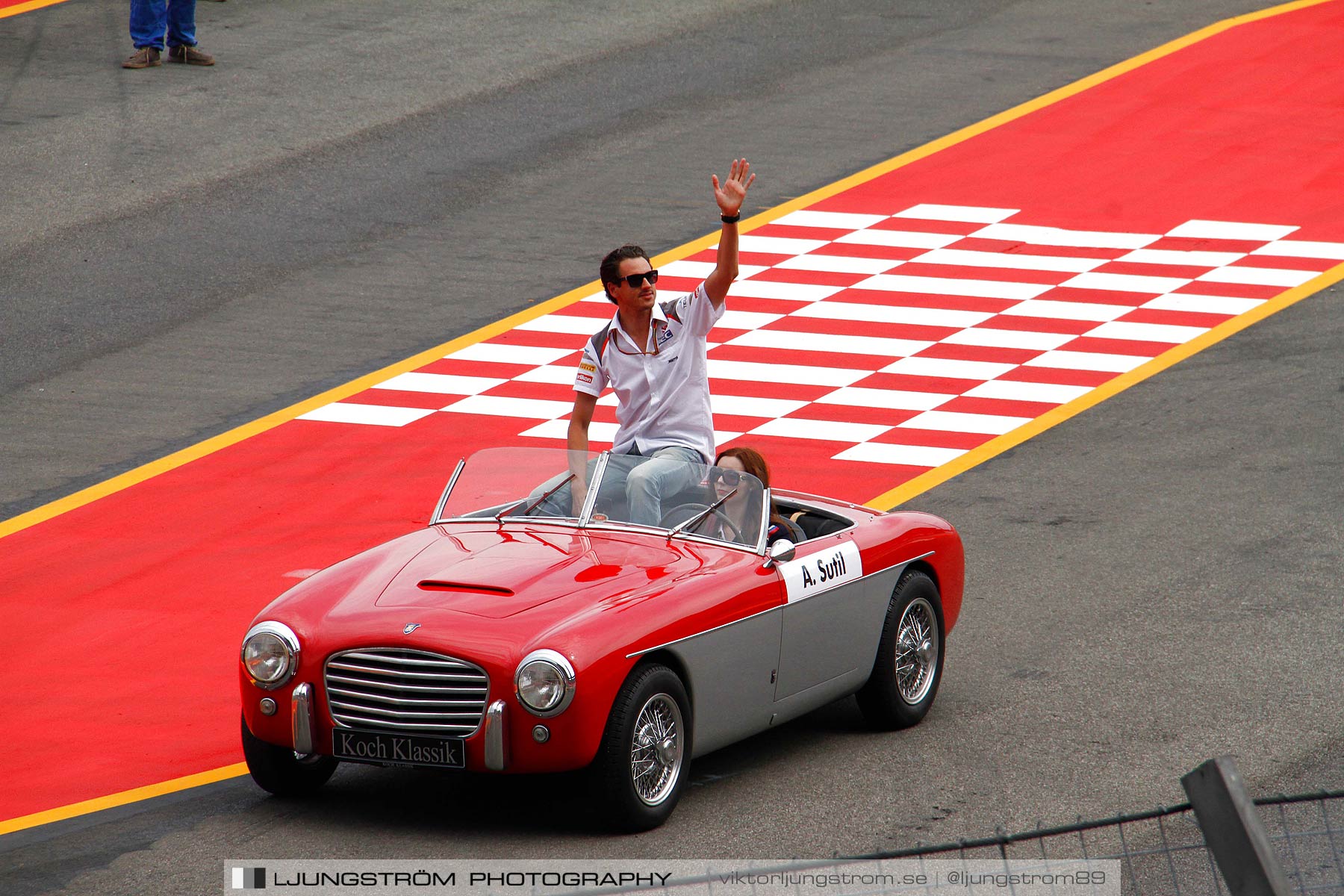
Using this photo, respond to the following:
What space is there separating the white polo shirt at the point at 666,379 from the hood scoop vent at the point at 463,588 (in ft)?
4.48

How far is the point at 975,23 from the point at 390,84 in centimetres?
726

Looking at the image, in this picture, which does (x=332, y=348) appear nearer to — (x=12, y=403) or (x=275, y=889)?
(x=12, y=403)

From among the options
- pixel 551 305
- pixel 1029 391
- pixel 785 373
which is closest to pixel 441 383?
pixel 551 305

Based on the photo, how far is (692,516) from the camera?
812 centimetres

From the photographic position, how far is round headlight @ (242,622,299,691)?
7266 mm

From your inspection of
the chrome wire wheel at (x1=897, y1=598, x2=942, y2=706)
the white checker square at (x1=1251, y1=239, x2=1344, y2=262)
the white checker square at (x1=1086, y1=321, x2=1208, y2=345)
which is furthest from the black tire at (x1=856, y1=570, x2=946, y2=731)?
the white checker square at (x1=1251, y1=239, x2=1344, y2=262)

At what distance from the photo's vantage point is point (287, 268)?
16.9 m

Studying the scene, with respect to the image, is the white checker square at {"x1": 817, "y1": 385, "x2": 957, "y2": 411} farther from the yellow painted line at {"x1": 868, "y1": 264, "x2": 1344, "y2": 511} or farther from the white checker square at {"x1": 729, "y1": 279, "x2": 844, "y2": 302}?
the white checker square at {"x1": 729, "y1": 279, "x2": 844, "y2": 302}

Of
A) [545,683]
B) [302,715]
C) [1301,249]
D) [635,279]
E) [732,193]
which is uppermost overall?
[732,193]

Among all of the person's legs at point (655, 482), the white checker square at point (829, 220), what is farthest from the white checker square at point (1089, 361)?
the person's legs at point (655, 482)

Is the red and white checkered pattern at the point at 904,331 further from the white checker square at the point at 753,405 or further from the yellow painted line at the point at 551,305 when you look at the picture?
the yellow painted line at the point at 551,305

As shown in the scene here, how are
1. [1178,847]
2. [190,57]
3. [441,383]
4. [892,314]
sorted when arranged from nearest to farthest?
1. [1178,847]
2. [441,383]
3. [892,314]
4. [190,57]

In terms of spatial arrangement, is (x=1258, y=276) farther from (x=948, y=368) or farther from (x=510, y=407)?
(x=510, y=407)

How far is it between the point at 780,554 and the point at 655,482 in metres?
0.63
